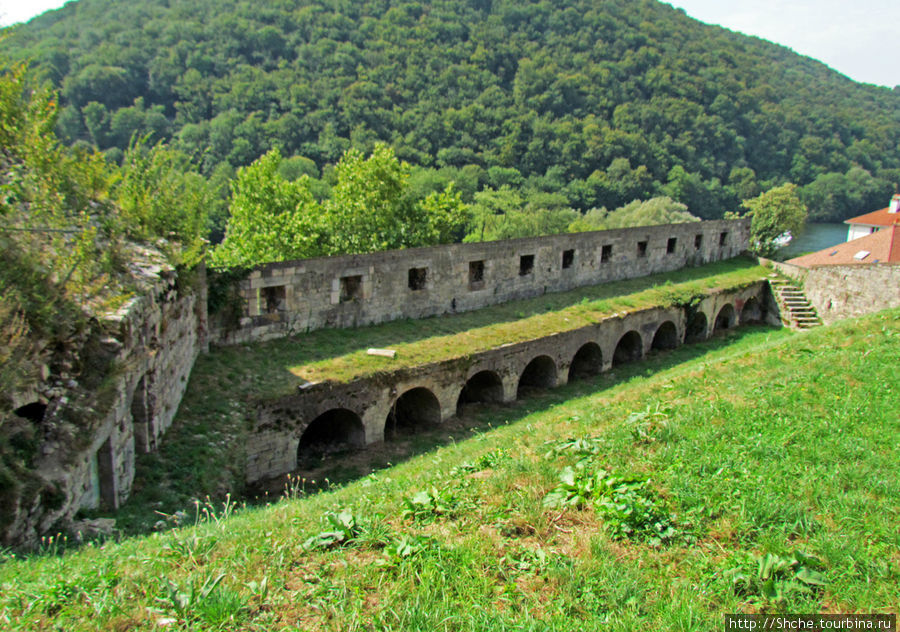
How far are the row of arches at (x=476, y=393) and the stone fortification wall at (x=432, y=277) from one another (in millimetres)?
2276

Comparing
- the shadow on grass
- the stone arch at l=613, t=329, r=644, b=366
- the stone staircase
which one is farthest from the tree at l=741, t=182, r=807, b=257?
the shadow on grass

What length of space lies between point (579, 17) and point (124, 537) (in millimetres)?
90115

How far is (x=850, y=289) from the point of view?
19938 mm

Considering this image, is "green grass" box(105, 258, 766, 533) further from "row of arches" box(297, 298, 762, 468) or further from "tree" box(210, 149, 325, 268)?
"tree" box(210, 149, 325, 268)

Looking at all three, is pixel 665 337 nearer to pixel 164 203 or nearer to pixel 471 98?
pixel 164 203

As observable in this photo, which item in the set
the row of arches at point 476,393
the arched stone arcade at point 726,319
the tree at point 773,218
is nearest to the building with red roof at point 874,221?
the tree at point 773,218

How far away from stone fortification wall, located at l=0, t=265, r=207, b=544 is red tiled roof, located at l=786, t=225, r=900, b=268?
2684 centimetres

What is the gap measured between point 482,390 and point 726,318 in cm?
1210

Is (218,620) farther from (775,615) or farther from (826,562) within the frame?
(826,562)

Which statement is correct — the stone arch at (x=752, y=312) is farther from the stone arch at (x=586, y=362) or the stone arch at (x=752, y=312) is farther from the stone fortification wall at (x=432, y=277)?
the stone arch at (x=586, y=362)

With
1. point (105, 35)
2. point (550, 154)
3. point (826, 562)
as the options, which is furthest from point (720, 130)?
point (826, 562)

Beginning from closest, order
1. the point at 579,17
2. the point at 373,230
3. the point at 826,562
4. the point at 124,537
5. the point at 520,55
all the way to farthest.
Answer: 1. the point at 826,562
2. the point at 124,537
3. the point at 373,230
4. the point at 520,55
5. the point at 579,17

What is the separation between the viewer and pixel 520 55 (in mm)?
73125

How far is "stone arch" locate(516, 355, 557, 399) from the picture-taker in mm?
14750
